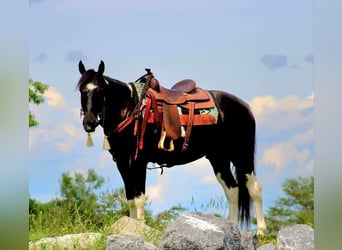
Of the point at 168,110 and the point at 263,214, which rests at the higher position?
the point at 168,110

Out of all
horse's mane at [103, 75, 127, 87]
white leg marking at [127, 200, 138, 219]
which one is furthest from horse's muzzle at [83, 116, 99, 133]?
white leg marking at [127, 200, 138, 219]

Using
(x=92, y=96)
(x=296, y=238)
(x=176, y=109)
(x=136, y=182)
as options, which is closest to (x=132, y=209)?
(x=136, y=182)

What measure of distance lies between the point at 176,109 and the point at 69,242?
149 centimetres

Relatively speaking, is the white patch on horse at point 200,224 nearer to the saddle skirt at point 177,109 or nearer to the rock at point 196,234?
the rock at point 196,234

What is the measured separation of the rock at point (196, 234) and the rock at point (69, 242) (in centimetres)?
80

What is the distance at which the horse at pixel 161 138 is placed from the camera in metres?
6.20

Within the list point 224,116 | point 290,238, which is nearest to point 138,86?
point 224,116

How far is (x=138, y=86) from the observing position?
252 inches

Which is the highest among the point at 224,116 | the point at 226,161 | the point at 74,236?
the point at 224,116

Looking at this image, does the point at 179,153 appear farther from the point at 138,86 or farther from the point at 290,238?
the point at 290,238

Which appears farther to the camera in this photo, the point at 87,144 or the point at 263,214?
the point at 263,214

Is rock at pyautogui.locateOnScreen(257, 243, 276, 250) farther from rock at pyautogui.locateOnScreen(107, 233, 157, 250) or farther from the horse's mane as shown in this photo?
the horse's mane

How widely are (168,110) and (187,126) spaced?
22cm
